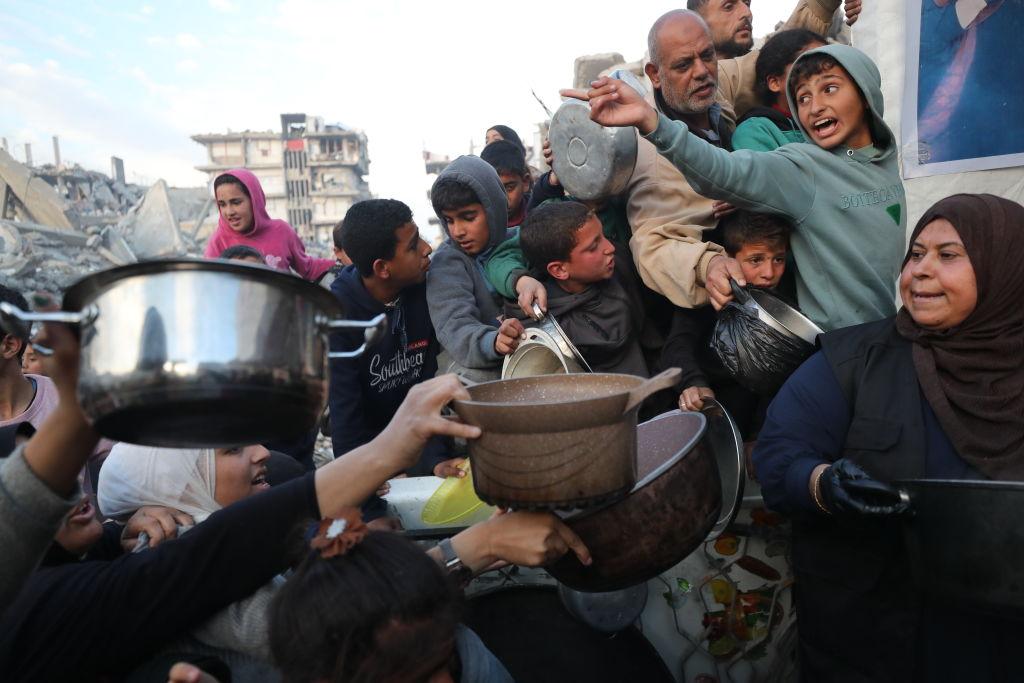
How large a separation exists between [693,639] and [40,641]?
7.09 feet

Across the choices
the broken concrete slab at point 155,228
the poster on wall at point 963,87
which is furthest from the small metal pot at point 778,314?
the broken concrete slab at point 155,228

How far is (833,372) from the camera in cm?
204

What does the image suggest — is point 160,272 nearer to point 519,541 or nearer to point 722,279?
point 519,541

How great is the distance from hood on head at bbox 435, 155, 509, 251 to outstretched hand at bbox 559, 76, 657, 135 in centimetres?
110

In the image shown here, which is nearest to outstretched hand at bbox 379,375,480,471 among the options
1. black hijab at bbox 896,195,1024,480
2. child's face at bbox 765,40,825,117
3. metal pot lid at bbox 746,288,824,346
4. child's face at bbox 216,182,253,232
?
metal pot lid at bbox 746,288,824,346

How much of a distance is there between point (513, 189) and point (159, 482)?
2.73 meters

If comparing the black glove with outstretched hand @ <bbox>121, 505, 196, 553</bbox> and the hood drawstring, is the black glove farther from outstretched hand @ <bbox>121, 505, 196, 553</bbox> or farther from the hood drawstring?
the hood drawstring

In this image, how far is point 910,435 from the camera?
6.23 ft

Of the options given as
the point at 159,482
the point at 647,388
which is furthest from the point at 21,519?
the point at 647,388

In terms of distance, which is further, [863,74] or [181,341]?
[863,74]

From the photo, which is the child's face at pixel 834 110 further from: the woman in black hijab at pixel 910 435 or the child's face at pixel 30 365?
the child's face at pixel 30 365

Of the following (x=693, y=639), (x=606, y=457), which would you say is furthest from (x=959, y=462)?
(x=693, y=639)

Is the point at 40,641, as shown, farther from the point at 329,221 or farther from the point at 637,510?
the point at 329,221

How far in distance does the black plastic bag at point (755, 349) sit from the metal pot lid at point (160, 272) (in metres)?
1.52
